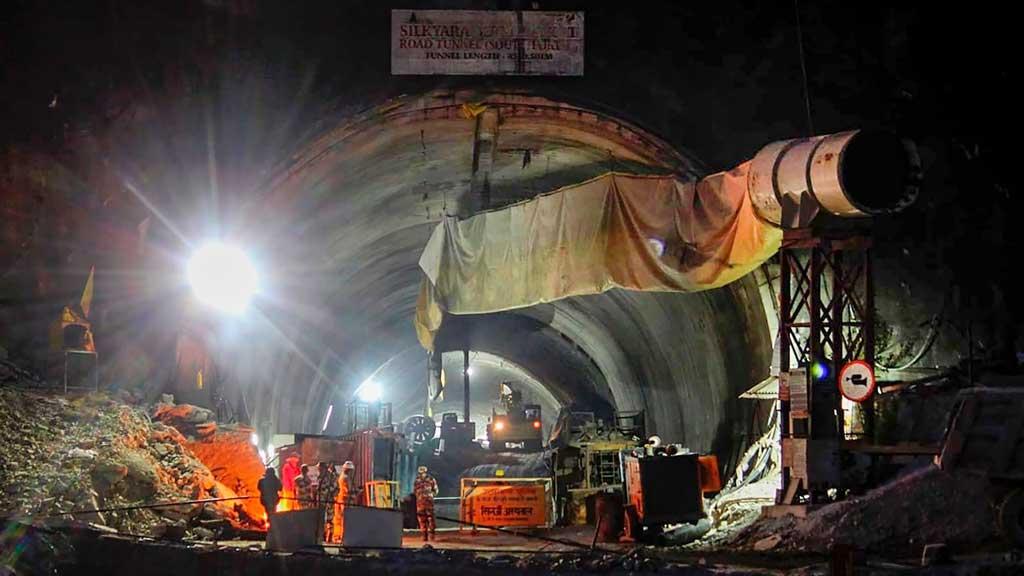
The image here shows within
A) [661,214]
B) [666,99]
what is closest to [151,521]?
[661,214]

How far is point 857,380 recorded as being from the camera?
1238cm

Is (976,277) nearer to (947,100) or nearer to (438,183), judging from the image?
(947,100)

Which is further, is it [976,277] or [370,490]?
[370,490]

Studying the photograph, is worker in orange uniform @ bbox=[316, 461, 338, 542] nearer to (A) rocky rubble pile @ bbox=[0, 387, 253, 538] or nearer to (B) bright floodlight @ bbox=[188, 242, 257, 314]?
(A) rocky rubble pile @ bbox=[0, 387, 253, 538]

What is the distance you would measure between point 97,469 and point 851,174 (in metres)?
9.54

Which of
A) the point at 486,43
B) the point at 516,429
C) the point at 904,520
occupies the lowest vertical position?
the point at 904,520

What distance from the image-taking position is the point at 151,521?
1374 centimetres

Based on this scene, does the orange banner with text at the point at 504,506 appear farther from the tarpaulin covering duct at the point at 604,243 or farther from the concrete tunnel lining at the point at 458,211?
the tarpaulin covering duct at the point at 604,243

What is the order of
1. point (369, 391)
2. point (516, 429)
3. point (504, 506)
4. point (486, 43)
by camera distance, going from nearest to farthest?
point (486, 43), point (504, 506), point (516, 429), point (369, 391)

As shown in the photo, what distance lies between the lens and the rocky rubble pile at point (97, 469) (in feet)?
42.7

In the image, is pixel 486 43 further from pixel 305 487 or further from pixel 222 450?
pixel 222 450

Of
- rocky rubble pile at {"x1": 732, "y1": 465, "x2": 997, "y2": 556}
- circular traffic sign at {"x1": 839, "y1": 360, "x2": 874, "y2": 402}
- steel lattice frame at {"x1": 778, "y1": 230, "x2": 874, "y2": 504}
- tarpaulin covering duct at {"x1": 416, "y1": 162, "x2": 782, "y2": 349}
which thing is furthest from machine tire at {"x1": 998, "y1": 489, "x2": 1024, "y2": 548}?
tarpaulin covering duct at {"x1": 416, "y1": 162, "x2": 782, "y2": 349}

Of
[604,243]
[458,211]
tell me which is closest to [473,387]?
[458,211]

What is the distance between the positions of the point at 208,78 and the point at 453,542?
7596 millimetres
